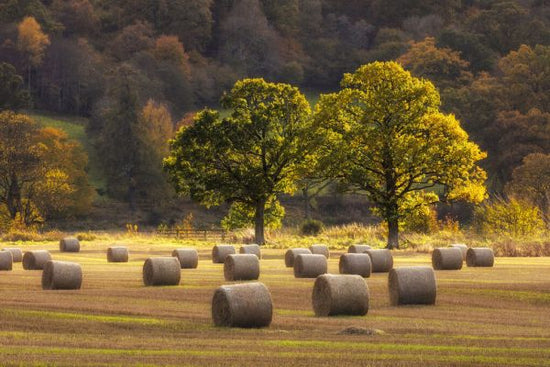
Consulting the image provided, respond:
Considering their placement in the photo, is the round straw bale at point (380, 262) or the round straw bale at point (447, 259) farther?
the round straw bale at point (447, 259)

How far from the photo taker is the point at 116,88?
11350cm

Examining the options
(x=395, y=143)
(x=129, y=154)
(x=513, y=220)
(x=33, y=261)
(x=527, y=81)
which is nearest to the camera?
(x=33, y=261)

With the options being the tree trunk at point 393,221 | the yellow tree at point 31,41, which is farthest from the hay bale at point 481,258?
the yellow tree at point 31,41

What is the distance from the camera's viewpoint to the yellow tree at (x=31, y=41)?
130500mm

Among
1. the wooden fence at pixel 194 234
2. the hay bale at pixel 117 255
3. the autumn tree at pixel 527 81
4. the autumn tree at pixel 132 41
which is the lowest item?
the hay bale at pixel 117 255

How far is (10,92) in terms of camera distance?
105 m

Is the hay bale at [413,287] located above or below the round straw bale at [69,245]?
below

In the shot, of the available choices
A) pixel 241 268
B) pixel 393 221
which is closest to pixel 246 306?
pixel 241 268

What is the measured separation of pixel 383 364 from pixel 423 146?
134 ft

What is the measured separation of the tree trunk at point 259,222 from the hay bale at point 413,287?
38656mm

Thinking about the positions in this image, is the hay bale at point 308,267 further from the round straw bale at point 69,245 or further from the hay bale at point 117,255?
the round straw bale at point 69,245

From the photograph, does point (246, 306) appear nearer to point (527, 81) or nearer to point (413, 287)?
point (413, 287)

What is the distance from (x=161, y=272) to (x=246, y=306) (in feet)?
34.0

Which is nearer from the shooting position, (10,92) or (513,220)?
(513,220)
